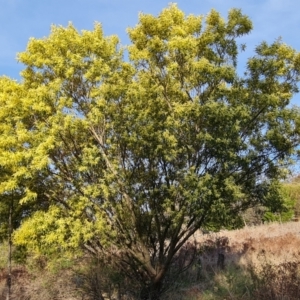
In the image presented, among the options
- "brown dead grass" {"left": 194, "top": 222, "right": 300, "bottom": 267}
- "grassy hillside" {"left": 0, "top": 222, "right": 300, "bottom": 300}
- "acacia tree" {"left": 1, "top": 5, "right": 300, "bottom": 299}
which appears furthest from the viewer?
"brown dead grass" {"left": 194, "top": 222, "right": 300, "bottom": 267}

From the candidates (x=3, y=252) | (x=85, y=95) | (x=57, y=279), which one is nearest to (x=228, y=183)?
(x=85, y=95)

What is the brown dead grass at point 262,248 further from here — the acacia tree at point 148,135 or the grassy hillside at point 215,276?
the acacia tree at point 148,135

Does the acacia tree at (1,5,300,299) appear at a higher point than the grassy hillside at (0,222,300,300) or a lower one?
higher

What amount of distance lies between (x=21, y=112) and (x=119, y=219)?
13.5 feet

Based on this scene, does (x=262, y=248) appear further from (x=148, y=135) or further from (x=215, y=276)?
(x=148, y=135)

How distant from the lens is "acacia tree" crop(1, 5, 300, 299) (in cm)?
1067

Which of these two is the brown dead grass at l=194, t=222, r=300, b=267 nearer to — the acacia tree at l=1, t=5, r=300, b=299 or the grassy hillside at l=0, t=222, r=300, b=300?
the grassy hillside at l=0, t=222, r=300, b=300

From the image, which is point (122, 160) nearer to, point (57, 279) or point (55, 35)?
point (55, 35)

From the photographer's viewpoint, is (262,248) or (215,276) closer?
(215,276)

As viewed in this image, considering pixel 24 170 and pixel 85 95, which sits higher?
pixel 85 95

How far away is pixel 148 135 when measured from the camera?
35.9 feet

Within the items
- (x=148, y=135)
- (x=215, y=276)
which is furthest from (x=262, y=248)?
(x=148, y=135)

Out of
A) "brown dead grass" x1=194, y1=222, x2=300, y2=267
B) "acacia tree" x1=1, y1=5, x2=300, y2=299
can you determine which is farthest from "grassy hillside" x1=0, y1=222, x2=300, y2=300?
"acacia tree" x1=1, y1=5, x2=300, y2=299

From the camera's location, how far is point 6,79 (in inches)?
486
